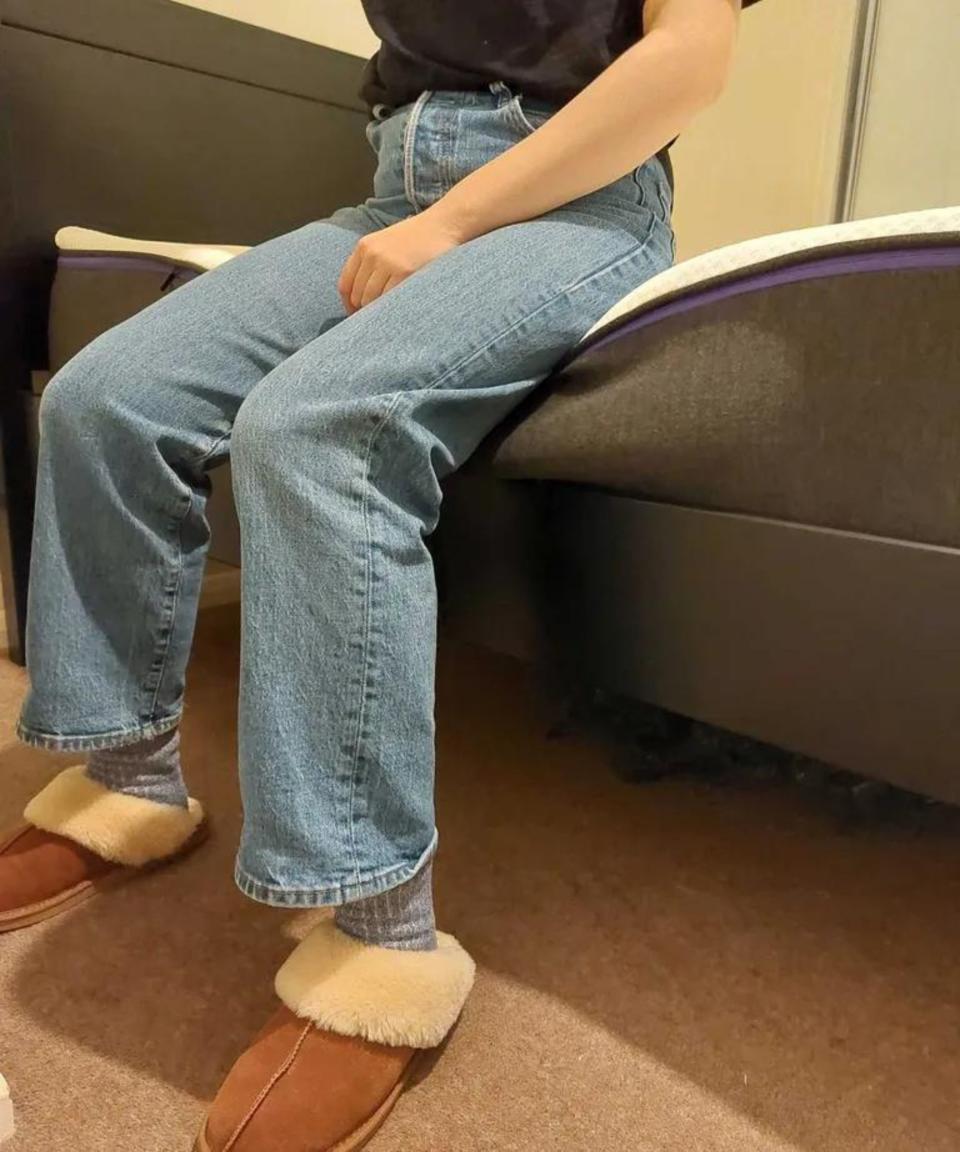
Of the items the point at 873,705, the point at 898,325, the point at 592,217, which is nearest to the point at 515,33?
the point at 592,217

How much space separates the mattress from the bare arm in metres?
0.10

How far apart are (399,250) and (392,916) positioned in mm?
418

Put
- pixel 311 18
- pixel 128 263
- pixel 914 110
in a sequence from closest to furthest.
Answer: pixel 128 263
pixel 311 18
pixel 914 110

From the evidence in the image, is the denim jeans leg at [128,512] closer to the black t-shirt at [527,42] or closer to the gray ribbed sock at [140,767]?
the gray ribbed sock at [140,767]

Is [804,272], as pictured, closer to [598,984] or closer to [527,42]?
[527,42]

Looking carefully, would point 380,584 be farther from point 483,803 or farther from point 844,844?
point 844,844

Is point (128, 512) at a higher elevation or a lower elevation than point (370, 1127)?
higher

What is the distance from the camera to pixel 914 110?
68.4 inches

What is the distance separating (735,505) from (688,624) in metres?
0.08

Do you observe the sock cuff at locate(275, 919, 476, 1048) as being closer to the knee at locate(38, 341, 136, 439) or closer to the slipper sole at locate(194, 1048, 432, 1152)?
the slipper sole at locate(194, 1048, 432, 1152)

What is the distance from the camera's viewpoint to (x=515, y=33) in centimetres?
70

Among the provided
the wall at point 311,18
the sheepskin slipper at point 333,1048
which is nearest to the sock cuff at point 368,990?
the sheepskin slipper at point 333,1048

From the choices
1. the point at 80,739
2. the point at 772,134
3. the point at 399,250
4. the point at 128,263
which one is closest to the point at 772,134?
the point at 772,134

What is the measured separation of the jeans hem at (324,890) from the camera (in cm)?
51
